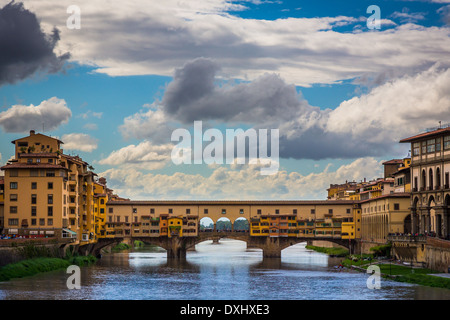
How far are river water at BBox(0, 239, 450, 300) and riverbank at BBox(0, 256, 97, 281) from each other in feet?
3.76

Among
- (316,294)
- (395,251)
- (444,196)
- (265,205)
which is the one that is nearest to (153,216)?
(265,205)

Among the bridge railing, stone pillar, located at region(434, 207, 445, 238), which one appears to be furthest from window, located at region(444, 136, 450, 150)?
the bridge railing

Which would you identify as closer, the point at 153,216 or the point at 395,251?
the point at 395,251

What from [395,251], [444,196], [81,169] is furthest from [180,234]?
[444,196]

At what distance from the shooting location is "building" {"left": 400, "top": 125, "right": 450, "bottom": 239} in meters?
80.7

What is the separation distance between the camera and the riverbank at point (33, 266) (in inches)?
2665
